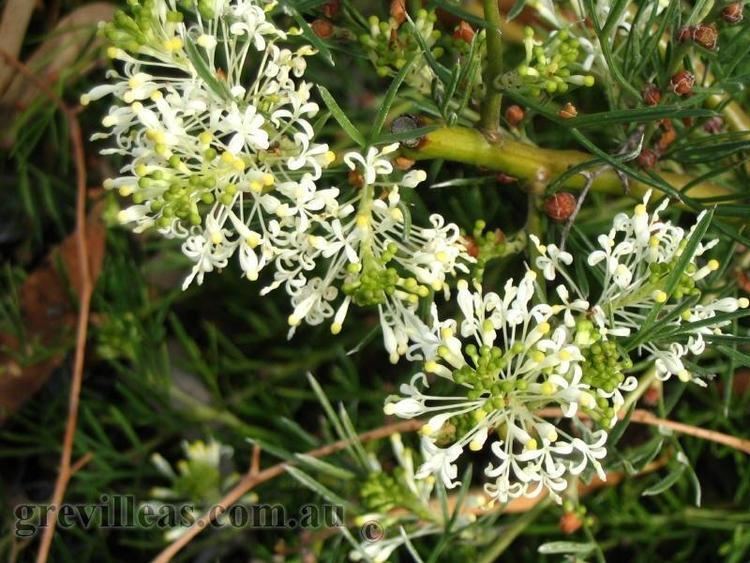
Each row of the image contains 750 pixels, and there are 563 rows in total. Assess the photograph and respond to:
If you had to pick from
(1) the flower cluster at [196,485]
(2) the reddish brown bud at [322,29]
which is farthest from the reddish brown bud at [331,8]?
(1) the flower cluster at [196,485]

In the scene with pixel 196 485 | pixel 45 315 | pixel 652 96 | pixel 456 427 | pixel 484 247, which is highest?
pixel 652 96

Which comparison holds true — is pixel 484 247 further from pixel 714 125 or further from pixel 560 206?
pixel 714 125

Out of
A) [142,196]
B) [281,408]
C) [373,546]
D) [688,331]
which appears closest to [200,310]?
[281,408]

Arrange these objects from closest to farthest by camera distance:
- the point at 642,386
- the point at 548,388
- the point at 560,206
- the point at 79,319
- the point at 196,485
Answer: the point at 548,388 → the point at 560,206 → the point at 642,386 → the point at 196,485 → the point at 79,319

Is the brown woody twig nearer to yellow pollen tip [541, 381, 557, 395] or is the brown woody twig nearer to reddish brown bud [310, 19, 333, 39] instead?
reddish brown bud [310, 19, 333, 39]

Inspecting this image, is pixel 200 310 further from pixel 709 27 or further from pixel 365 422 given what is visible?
pixel 709 27

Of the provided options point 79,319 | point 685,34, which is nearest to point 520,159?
point 685,34

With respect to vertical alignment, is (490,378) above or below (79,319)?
above

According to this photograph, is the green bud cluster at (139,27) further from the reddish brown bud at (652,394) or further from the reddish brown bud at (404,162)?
the reddish brown bud at (652,394)
